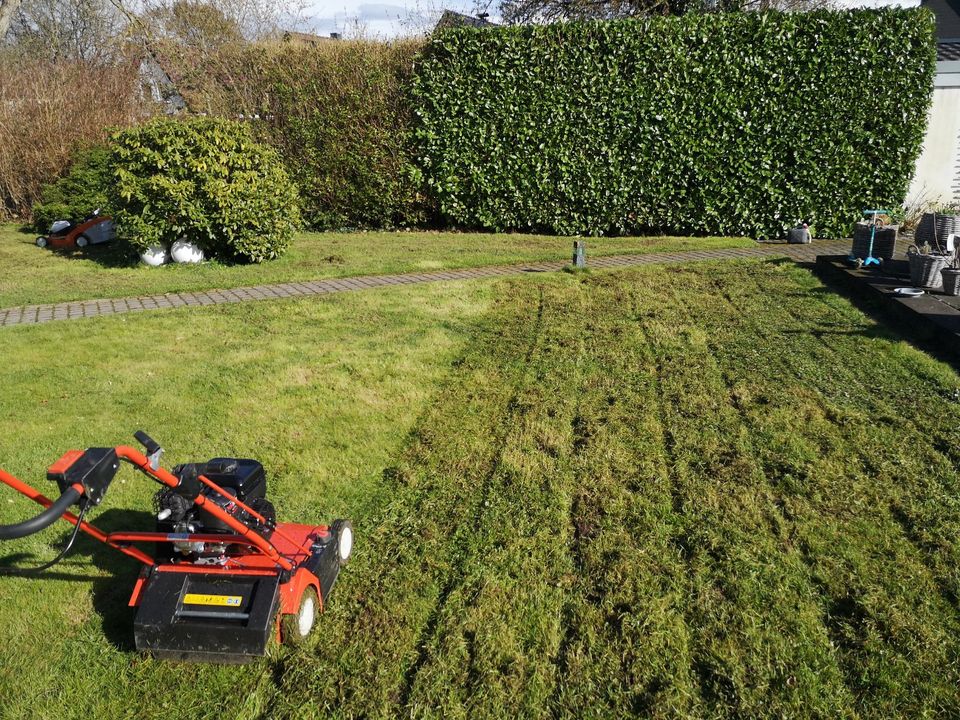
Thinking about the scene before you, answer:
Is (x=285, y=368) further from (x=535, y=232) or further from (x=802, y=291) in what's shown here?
(x=535, y=232)

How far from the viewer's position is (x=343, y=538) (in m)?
3.50

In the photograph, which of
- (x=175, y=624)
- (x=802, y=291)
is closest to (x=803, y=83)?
(x=802, y=291)

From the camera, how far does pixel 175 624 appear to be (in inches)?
114

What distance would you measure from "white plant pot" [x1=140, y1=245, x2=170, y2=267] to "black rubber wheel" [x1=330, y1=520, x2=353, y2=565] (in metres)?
7.86

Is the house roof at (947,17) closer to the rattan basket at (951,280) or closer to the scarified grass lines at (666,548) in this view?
the rattan basket at (951,280)

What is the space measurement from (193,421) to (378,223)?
8.84 metres

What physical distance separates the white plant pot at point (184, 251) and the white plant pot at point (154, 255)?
0.12 metres

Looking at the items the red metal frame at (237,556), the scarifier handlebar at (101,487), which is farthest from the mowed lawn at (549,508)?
the scarifier handlebar at (101,487)

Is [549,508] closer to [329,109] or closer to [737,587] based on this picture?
[737,587]

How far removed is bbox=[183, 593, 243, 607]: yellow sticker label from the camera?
2912 mm

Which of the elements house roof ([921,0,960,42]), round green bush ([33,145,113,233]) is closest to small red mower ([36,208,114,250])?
round green bush ([33,145,113,233])

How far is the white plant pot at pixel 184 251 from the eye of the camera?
10.2 m

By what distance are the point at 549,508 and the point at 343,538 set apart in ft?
3.72

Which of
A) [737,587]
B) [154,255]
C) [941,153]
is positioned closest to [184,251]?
[154,255]
